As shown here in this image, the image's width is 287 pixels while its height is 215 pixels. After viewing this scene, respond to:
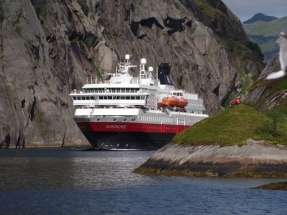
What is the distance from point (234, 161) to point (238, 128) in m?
4.39

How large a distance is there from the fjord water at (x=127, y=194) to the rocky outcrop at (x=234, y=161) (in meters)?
→ 1.84

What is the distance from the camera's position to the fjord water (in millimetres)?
42438

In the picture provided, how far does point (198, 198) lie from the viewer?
46969 millimetres

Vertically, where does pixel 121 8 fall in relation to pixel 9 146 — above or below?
above

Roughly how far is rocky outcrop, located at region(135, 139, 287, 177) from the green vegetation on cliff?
2.90 feet

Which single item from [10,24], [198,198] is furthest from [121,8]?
[198,198]

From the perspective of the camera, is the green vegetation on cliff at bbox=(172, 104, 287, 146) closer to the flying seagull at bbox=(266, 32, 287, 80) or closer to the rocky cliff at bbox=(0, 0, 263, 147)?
the flying seagull at bbox=(266, 32, 287, 80)

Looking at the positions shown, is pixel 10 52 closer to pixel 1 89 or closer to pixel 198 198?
pixel 1 89

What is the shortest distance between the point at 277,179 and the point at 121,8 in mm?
129052

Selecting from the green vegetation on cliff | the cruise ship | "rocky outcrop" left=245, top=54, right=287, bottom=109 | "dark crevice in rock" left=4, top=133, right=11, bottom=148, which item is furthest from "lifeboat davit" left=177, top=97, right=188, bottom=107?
the green vegetation on cliff

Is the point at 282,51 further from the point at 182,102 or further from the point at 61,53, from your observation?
the point at 61,53

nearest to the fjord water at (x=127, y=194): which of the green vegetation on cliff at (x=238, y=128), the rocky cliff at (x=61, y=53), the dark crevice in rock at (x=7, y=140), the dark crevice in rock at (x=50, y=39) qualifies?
the green vegetation on cliff at (x=238, y=128)

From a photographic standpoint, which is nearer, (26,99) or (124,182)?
(124,182)

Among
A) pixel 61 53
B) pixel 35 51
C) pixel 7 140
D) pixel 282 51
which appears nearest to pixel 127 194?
pixel 282 51
